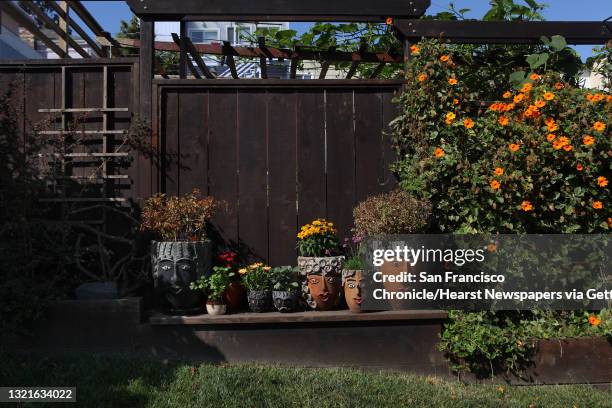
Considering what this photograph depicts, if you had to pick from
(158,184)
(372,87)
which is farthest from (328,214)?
(158,184)

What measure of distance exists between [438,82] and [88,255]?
136 inches

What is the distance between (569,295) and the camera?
445 cm

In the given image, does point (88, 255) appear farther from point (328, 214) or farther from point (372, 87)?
point (372, 87)

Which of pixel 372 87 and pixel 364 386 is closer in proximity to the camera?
pixel 364 386

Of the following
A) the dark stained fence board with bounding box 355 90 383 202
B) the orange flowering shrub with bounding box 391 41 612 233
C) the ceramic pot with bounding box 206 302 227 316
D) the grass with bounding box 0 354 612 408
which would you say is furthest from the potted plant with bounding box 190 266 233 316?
the orange flowering shrub with bounding box 391 41 612 233

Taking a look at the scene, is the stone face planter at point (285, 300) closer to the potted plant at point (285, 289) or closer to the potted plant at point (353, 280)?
the potted plant at point (285, 289)

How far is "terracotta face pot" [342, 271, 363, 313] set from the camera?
428 cm

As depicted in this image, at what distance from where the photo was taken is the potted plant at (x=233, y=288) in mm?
4453

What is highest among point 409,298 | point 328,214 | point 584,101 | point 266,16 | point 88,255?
point 266,16

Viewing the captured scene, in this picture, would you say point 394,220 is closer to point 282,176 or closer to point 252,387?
point 282,176

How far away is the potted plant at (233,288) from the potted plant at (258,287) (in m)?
0.10

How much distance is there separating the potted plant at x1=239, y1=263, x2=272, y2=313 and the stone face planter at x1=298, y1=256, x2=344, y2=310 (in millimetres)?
306

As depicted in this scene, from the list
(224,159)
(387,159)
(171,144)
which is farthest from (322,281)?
(171,144)

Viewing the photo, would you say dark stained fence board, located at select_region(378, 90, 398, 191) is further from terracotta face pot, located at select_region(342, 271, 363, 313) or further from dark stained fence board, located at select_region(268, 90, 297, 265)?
terracotta face pot, located at select_region(342, 271, 363, 313)
